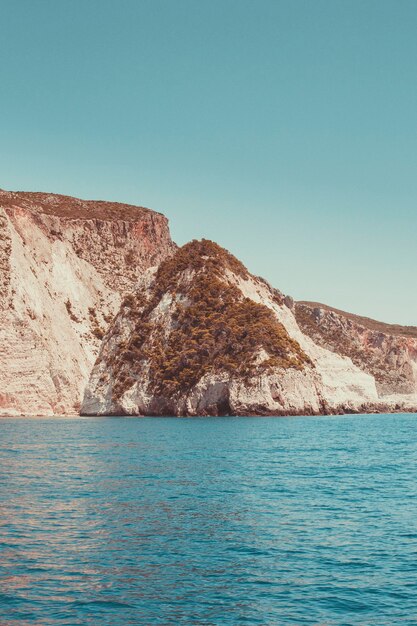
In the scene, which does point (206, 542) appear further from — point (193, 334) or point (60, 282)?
point (60, 282)

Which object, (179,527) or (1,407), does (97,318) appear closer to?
(1,407)

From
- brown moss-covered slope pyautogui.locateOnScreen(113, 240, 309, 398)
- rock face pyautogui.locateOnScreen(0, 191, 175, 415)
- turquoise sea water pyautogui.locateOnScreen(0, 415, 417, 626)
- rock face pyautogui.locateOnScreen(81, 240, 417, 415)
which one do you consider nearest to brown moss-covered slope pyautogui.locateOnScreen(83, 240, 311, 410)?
brown moss-covered slope pyautogui.locateOnScreen(113, 240, 309, 398)

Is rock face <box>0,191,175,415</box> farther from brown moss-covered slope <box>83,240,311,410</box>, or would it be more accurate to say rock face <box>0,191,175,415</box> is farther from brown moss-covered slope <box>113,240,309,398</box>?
brown moss-covered slope <box>113,240,309,398</box>

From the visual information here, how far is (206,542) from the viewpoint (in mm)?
23828

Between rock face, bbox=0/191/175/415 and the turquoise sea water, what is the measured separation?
71574 millimetres

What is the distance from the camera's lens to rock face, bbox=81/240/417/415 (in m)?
112

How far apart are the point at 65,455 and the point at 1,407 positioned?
216 ft

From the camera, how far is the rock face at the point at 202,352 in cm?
11231

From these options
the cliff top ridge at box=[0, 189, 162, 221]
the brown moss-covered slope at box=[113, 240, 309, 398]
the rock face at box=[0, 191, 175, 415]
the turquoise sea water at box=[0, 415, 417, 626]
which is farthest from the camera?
the cliff top ridge at box=[0, 189, 162, 221]

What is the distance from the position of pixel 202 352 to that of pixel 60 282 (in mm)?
A: 46355

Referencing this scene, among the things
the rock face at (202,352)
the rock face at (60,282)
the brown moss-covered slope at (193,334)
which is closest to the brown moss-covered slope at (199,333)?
the brown moss-covered slope at (193,334)

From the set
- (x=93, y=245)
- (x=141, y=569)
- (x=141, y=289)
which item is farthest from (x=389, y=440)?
(x=93, y=245)

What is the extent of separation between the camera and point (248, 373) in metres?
111

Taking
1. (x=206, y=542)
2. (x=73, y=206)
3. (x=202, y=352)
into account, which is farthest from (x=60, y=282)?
(x=206, y=542)
